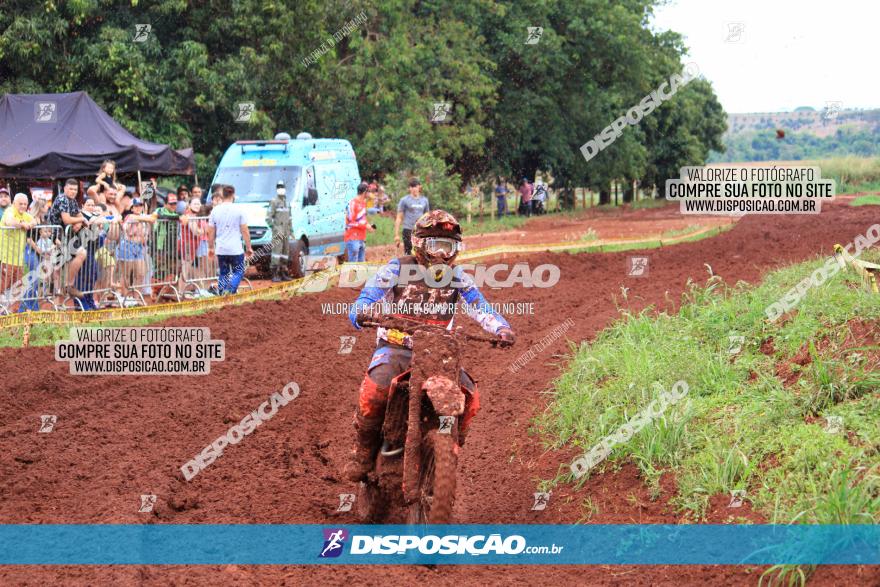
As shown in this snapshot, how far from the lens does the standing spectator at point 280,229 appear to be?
19781 millimetres

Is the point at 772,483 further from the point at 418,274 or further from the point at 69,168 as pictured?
the point at 69,168

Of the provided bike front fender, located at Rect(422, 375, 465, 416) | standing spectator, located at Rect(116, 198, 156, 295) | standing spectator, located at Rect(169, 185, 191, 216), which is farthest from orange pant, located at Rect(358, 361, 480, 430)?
standing spectator, located at Rect(169, 185, 191, 216)

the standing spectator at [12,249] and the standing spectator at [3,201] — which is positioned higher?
the standing spectator at [3,201]

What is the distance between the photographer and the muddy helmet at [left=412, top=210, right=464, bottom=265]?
6.73 metres

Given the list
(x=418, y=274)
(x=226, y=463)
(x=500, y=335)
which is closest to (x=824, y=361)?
(x=500, y=335)

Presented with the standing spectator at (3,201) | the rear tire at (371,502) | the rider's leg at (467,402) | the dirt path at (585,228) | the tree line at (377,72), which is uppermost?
the tree line at (377,72)

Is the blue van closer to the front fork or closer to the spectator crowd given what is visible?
the spectator crowd

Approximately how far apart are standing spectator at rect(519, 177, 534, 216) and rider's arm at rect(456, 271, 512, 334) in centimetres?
4124

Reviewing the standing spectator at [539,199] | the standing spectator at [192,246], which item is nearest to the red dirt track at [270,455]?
the standing spectator at [192,246]

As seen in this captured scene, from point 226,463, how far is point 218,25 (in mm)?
22879

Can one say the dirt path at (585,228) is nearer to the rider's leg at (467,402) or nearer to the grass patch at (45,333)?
the grass patch at (45,333)

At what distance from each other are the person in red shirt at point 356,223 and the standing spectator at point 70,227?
229 inches

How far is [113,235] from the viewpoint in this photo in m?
15.1

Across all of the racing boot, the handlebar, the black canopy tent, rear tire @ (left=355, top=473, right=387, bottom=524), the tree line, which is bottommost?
rear tire @ (left=355, top=473, right=387, bottom=524)
